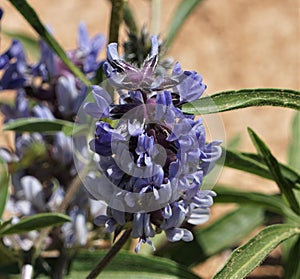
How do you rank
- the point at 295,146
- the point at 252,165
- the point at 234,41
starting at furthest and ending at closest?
the point at 234,41
the point at 295,146
the point at 252,165

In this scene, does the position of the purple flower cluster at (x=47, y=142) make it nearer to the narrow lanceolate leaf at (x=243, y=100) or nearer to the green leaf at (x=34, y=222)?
the green leaf at (x=34, y=222)

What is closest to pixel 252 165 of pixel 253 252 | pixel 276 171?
pixel 276 171

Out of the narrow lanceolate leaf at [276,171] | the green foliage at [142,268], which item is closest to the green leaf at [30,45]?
the green foliage at [142,268]

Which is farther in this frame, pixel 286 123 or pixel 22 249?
pixel 286 123

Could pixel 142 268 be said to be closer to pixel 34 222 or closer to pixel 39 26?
pixel 34 222

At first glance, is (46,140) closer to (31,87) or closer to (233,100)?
(31,87)

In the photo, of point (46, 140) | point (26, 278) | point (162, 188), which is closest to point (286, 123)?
point (46, 140)

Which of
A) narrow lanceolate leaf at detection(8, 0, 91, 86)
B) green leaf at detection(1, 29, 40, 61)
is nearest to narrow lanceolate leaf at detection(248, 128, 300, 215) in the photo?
narrow lanceolate leaf at detection(8, 0, 91, 86)
